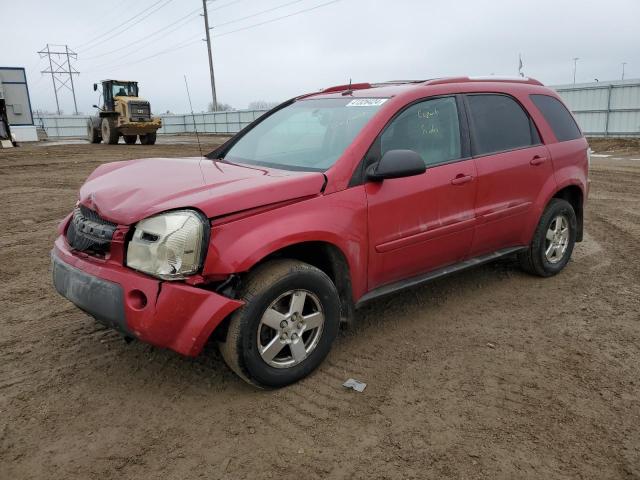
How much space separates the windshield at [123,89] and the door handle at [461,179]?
25.0 metres

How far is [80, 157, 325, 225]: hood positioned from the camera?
9.04 ft

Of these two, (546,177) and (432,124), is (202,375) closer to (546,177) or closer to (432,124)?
(432,124)

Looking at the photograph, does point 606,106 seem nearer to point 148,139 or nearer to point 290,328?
point 148,139

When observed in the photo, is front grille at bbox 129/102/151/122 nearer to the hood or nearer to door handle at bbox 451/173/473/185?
the hood

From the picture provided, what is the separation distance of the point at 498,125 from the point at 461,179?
2.51 ft

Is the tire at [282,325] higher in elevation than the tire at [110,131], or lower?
lower

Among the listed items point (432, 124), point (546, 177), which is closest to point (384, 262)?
point (432, 124)

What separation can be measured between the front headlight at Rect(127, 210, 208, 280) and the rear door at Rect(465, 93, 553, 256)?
2214 millimetres

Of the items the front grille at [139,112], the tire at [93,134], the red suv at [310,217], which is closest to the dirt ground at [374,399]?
the red suv at [310,217]

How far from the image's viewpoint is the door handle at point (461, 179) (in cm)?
375

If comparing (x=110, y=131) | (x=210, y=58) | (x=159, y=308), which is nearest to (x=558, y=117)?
(x=159, y=308)

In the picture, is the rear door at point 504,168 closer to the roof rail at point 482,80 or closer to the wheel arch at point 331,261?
the roof rail at point 482,80

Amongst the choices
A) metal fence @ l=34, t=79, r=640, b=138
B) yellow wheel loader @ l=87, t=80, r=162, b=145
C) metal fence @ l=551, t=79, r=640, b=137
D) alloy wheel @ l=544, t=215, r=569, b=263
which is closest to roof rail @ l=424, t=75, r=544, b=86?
alloy wheel @ l=544, t=215, r=569, b=263

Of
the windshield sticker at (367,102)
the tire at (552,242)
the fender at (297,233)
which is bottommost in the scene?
the tire at (552,242)
